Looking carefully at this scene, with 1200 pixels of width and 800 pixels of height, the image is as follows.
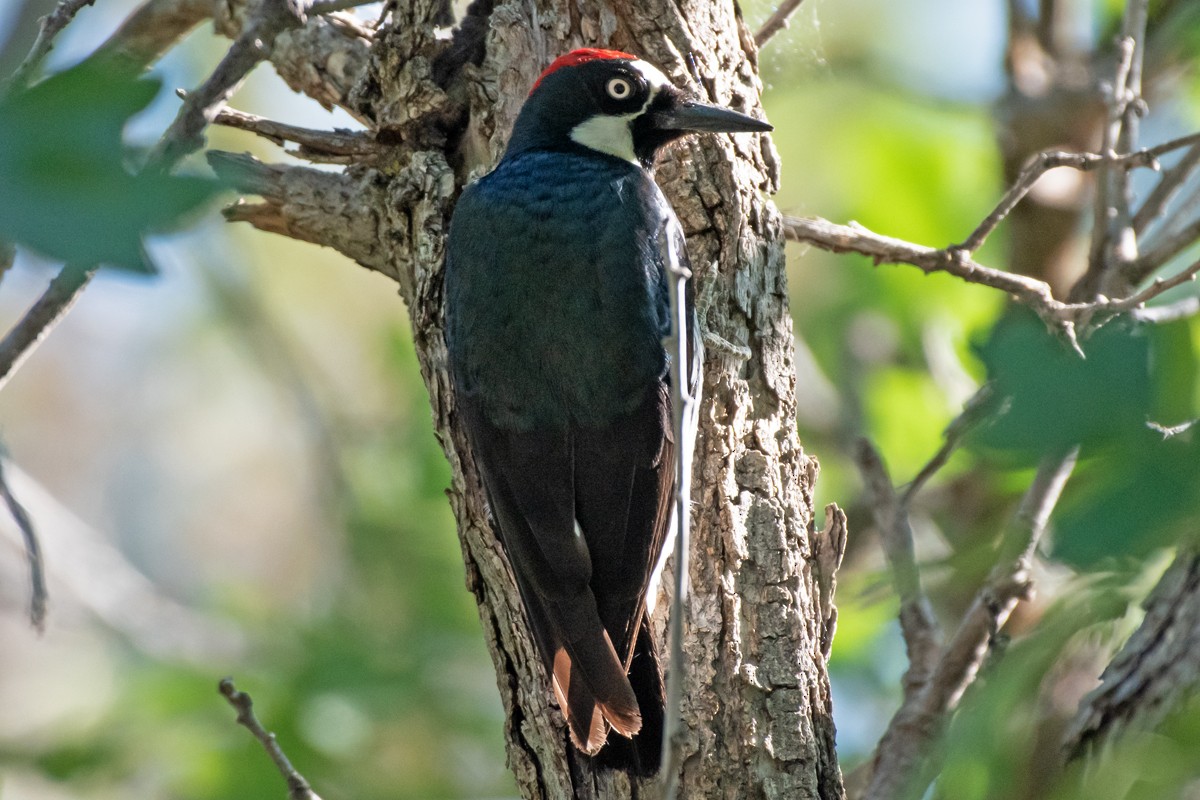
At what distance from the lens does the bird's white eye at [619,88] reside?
3.79 metres

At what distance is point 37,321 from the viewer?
87.0 inches

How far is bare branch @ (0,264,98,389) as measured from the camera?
2.05 meters

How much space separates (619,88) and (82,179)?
262 cm

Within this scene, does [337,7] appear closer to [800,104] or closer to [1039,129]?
[1039,129]

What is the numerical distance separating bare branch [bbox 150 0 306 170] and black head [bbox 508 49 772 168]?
4.31 feet

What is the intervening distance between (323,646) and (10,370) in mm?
3512

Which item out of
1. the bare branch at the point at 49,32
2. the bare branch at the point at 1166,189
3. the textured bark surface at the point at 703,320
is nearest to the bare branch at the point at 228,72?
the bare branch at the point at 49,32

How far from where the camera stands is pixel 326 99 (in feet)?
13.2

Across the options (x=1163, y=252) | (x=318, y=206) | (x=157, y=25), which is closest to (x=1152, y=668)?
(x=1163, y=252)

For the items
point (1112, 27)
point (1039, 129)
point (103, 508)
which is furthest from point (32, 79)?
point (103, 508)

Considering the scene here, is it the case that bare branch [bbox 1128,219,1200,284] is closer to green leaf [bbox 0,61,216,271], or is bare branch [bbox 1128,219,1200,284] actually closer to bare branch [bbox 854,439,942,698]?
bare branch [bbox 854,439,942,698]

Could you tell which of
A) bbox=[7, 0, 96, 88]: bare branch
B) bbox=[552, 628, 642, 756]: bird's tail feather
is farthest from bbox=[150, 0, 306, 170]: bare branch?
bbox=[552, 628, 642, 756]: bird's tail feather

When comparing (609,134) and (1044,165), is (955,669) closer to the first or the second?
(1044,165)

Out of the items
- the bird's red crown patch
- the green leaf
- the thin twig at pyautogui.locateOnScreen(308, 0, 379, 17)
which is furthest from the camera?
the bird's red crown patch
